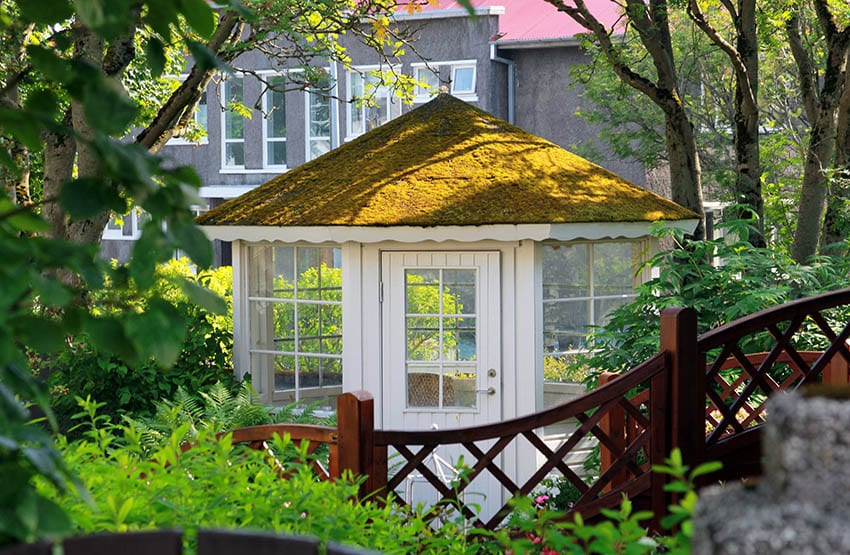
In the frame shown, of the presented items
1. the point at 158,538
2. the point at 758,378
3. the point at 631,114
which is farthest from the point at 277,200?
the point at 631,114

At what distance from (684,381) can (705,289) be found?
313cm

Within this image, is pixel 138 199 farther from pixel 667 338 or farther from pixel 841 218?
pixel 841 218

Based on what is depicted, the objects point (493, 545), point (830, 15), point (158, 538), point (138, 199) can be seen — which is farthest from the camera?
point (830, 15)

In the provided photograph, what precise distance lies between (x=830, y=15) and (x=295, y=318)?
737 centimetres

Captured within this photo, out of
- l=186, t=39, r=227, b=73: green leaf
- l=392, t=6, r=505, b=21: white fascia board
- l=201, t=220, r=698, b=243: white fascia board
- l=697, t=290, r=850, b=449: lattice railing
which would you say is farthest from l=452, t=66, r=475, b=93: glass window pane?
l=186, t=39, r=227, b=73: green leaf

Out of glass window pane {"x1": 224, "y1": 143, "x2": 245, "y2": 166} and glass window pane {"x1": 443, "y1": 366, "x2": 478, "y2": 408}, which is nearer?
glass window pane {"x1": 443, "y1": 366, "x2": 478, "y2": 408}

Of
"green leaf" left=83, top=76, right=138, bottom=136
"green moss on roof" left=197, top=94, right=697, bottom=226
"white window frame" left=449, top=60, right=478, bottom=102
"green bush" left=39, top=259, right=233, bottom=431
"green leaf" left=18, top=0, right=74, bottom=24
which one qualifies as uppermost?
"white window frame" left=449, top=60, right=478, bottom=102

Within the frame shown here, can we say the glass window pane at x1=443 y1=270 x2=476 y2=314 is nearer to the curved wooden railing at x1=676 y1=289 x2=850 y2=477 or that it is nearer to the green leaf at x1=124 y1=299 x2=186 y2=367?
the curved wooden railing at x1=676 y1=289 x2=850 y2=477

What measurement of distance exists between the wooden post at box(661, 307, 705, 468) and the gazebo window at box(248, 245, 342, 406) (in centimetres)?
476

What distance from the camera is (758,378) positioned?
5.40 m

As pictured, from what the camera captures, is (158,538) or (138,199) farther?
(158,538)

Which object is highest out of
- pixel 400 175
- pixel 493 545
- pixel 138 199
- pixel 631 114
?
pixel 631 114

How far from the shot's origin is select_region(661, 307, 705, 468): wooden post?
4.83 meters

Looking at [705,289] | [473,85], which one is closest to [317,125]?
[473,85]
